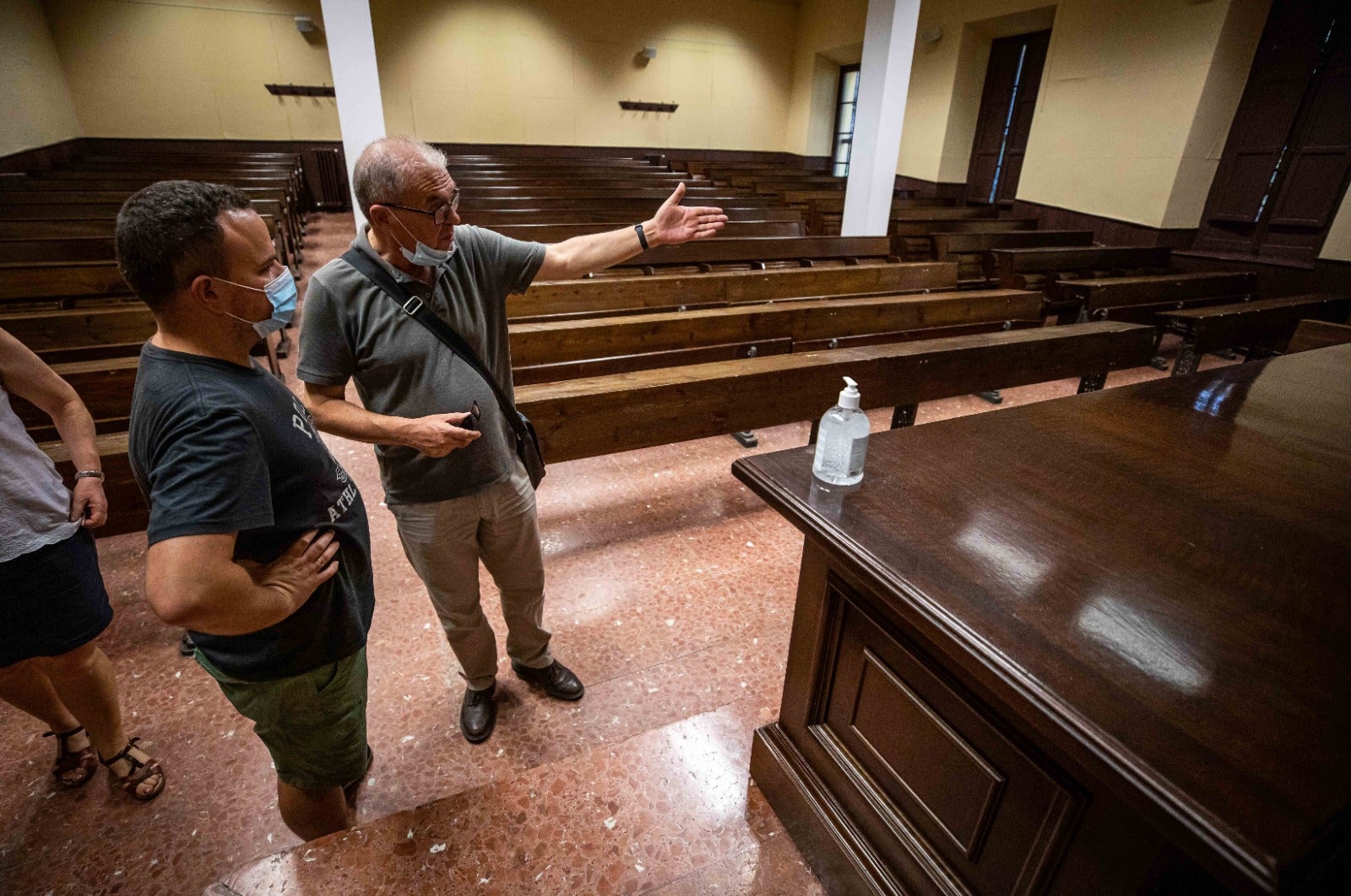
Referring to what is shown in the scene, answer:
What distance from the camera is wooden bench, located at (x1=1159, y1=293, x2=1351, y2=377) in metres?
4.10

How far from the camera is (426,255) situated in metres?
1.39

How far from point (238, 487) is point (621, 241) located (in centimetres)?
118

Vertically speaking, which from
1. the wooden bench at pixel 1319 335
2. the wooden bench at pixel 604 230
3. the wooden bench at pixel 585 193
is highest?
the wooden bench at pixel 585 193

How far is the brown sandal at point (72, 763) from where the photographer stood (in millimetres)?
1593

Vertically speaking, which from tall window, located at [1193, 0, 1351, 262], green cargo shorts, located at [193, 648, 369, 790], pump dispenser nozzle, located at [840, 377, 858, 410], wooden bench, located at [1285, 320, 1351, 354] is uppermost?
tall window, located at [1193, 0, 1351, 262]

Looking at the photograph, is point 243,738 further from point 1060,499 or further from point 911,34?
point 911,34

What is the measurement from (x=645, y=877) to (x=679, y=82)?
43.0ft

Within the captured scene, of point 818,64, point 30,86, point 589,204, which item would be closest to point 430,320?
point 589,204

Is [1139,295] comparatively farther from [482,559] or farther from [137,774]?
[137,774]

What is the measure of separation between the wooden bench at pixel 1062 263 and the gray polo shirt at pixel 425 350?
492 cm

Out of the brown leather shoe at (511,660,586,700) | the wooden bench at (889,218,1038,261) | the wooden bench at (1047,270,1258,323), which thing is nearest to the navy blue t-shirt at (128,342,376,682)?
the brown leather shoe at (511,660,586,700)

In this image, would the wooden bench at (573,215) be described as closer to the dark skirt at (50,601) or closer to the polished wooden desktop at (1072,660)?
the dark skirt at (50,601)

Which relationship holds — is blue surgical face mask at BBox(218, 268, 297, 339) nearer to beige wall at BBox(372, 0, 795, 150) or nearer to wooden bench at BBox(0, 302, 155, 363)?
wooden bench at BBox(0, 302, 155, 363)

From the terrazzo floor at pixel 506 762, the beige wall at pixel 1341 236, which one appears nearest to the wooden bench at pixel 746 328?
the terrazzo floor at pixel 506 762
